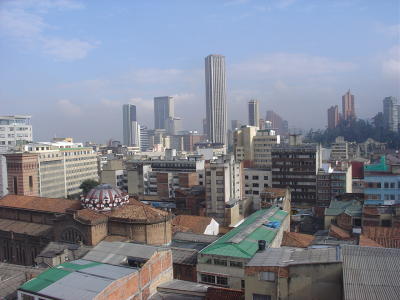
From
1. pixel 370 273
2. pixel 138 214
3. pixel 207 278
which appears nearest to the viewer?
pixel 370 273

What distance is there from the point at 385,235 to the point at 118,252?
2679 cm

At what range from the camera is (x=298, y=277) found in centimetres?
2086

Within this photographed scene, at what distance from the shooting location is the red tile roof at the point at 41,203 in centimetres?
4990

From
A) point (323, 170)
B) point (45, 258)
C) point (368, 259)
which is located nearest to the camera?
point (368, 259)

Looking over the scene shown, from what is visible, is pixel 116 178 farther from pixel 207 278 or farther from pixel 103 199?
pixel 207 278

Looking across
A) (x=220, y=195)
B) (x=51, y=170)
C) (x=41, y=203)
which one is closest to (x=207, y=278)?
(x=41, y=203)

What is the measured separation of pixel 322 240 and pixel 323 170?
37784mm

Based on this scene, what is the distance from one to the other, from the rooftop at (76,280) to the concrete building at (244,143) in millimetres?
88251

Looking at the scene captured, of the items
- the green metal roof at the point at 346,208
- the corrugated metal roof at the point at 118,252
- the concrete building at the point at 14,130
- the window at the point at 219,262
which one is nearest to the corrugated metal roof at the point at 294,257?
the window at the point at 219,262

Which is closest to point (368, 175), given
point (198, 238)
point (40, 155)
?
point (198, 238)

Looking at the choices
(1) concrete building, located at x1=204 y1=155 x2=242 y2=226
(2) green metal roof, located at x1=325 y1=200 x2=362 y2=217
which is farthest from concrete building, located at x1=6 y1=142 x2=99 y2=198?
(2) green metal roof, located at x1=325 y1=200 x2=362 y2=217

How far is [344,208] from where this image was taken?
53344 mm

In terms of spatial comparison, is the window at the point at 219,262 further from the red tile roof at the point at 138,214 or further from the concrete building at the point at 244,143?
the concrete building at the point at 244,143

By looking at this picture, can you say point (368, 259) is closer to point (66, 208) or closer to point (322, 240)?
point (322, 240)
